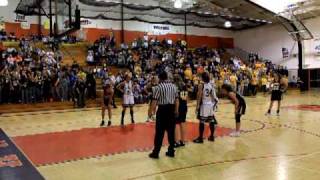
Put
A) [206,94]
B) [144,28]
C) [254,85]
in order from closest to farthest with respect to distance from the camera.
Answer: [206,94]
[254,85]
[144,28]

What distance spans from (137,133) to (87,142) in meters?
1.63

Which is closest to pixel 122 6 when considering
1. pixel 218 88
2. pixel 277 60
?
pixel 218 88

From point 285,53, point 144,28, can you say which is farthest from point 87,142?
point 285,53

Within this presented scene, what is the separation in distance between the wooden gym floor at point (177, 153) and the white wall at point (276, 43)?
18605mm

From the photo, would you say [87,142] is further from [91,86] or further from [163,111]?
[91,86]

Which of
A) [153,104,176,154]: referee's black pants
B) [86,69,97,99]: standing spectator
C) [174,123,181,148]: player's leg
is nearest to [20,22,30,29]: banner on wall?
[86,69,97,99]: standing spectator

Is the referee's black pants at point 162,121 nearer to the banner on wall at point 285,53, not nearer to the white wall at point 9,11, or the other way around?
the white wall at point 9,11

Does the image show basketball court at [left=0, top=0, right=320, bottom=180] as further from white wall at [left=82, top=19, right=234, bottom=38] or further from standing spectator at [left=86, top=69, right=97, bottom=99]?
standing spectator at [left=86, top=69, right=97, bottom=99]

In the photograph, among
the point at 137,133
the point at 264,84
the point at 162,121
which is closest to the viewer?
the point at 162,121

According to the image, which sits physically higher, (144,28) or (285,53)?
(144,28)

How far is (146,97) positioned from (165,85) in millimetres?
13310

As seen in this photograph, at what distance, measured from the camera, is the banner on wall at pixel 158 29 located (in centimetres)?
3105

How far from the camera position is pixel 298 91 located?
28.5 meters

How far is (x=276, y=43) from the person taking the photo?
105 feet
